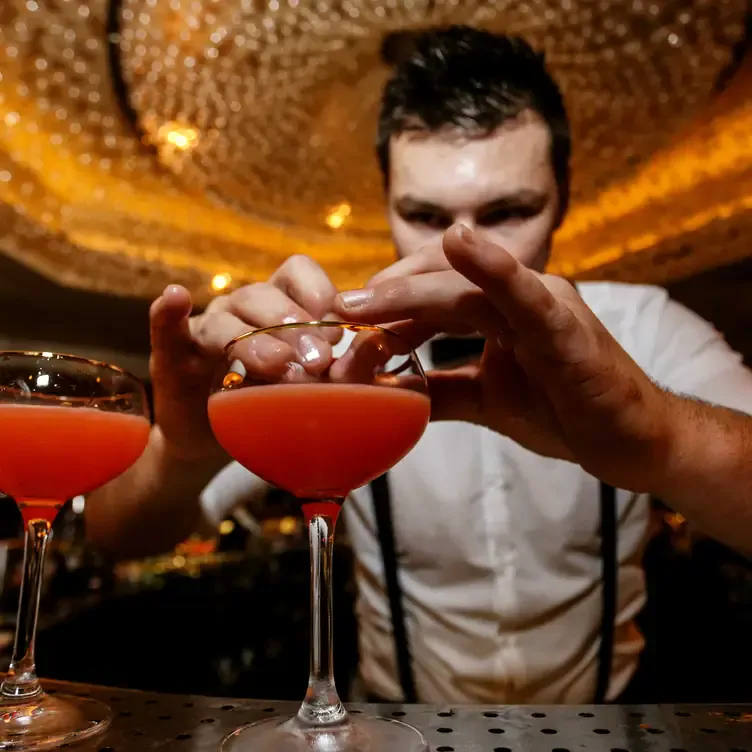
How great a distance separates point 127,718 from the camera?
0.72 meters

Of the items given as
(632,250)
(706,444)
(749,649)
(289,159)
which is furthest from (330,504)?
(632,250)

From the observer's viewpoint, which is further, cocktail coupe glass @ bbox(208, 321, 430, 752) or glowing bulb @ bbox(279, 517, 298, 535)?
glowing bulb @ bbox(279, 517, 298, 535)

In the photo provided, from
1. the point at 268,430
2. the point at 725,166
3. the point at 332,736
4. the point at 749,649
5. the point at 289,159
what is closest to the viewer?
the point at 332,736

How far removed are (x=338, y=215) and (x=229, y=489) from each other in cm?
274

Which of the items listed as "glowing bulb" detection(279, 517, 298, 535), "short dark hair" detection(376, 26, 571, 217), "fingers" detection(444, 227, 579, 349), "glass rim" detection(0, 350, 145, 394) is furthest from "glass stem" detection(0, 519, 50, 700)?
"glowing bulb" detection(279, 517, 298, 535)

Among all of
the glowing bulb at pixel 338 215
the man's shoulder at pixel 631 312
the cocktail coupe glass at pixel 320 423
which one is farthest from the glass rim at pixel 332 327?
the glowing bulb at pixel 338 215

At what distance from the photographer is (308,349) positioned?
2.34 ft

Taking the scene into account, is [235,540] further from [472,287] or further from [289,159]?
[472,287]

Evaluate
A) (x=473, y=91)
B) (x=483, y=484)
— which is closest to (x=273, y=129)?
(x=473, y=91)

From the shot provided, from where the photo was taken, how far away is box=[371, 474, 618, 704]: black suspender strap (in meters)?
1.44

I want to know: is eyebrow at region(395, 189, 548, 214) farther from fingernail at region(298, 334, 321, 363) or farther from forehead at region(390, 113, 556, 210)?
fingernail at region(298, 334, 321, 363)

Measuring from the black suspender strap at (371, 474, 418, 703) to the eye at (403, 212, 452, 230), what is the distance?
592mm

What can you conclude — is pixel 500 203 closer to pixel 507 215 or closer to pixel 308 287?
pixel 507 215

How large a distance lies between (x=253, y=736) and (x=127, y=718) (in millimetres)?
171
